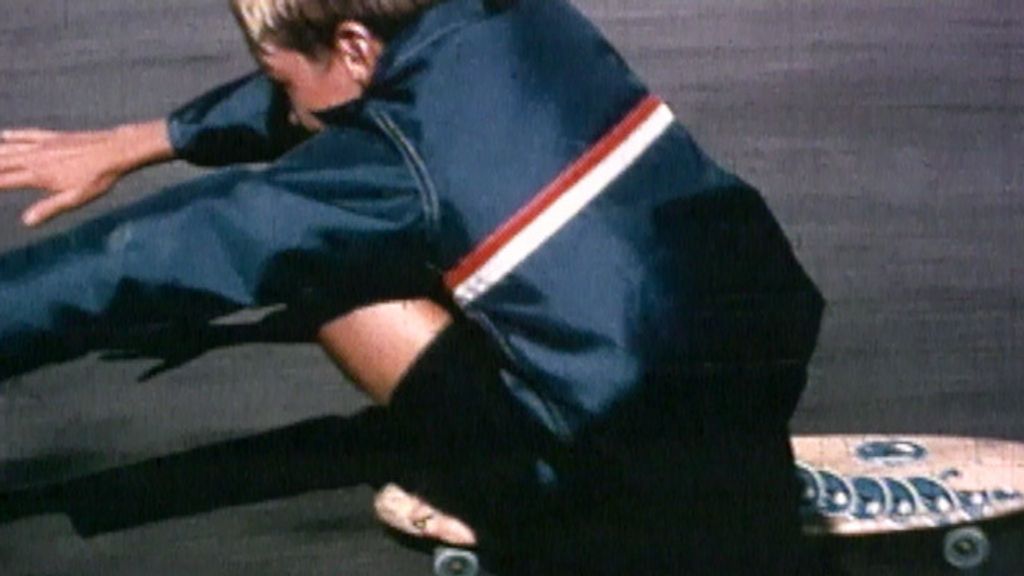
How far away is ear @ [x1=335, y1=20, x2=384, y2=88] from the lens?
159 cm

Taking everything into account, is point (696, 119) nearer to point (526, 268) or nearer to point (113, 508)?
point (526, 268)

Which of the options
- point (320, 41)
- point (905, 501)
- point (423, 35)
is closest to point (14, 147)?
point (320, 41)

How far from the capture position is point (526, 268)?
157 cm

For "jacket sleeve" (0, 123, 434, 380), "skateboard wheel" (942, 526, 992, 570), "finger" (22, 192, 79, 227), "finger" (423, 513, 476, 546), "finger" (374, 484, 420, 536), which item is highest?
"finger" (22, 192, 79, 227)

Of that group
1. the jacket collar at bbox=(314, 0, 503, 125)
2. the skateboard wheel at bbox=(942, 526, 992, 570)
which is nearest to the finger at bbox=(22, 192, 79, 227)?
the jacket collar at bbox=(314, 0, 503, 125)

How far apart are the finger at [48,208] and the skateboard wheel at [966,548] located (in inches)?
38.6

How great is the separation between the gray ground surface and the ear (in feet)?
0.39

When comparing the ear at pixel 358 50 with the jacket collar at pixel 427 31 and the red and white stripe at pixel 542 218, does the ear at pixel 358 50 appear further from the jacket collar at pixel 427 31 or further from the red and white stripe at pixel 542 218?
the red and white stripe at pixel 542 218

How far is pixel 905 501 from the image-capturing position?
173 cm

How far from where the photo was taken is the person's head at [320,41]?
5.18ft

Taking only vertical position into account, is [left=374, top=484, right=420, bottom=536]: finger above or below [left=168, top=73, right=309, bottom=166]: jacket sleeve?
below

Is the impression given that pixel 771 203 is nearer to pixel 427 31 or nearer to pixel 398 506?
pixel 427 31

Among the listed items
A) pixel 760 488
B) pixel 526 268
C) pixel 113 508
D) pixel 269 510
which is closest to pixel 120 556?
pixel 113 508

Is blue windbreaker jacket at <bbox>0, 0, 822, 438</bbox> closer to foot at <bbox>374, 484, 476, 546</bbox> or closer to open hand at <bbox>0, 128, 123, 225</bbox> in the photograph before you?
open hand at <bbox>0, 128, 123, 225</bbox>
